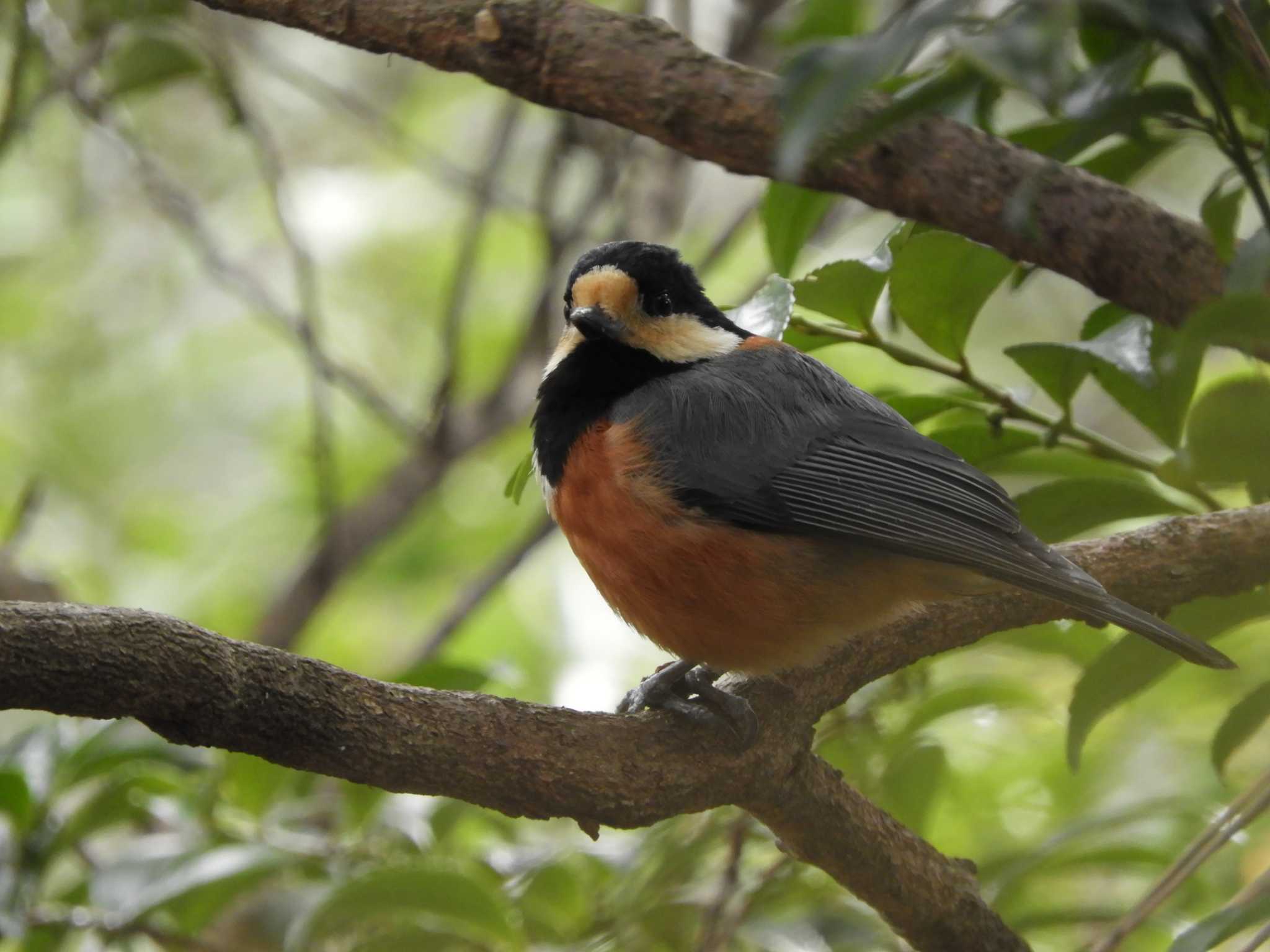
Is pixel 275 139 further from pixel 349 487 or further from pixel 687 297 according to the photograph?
pixel 687 297

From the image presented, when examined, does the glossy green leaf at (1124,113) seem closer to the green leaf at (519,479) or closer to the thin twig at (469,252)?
the green leaf at (519,479)

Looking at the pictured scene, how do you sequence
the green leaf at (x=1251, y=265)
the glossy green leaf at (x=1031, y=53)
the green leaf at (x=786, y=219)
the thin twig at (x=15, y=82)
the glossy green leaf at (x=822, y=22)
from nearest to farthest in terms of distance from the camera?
the glossy green leaf at (x=1031, y=53) → the green leaf at (x=1251, y=265) → the green leaf at (x=786, y=219) → the glossy green leaf at (x=822, y=22) → the thin twig at (x=15, y=82)

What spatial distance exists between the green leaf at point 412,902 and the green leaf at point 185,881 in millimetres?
147

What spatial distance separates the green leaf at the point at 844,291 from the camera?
97.7 inches

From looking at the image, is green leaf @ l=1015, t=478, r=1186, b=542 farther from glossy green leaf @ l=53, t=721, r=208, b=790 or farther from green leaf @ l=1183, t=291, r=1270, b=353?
glossy green leaf @ l=53, t=721, r=208, b=790

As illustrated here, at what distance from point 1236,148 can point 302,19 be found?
157 cm

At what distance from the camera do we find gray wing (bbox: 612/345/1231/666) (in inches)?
96.7

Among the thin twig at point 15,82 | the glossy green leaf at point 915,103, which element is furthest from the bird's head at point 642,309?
the thin twig at point 15,82

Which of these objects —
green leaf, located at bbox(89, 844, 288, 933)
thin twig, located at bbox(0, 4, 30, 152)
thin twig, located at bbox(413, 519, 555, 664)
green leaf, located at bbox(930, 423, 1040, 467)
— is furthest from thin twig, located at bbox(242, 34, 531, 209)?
green leaf, located at bbox(89, 844, 288, 933)

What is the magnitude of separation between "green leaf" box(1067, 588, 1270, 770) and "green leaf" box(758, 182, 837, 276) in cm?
97

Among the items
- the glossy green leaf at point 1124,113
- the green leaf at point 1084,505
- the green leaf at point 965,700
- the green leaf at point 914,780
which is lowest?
the green leaf at point 914,780

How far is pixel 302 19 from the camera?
95.3 inches

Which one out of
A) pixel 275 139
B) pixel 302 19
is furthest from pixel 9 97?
pixel 275 139

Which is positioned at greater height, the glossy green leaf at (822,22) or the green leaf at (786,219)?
the glossy green leaf at (822,22)
